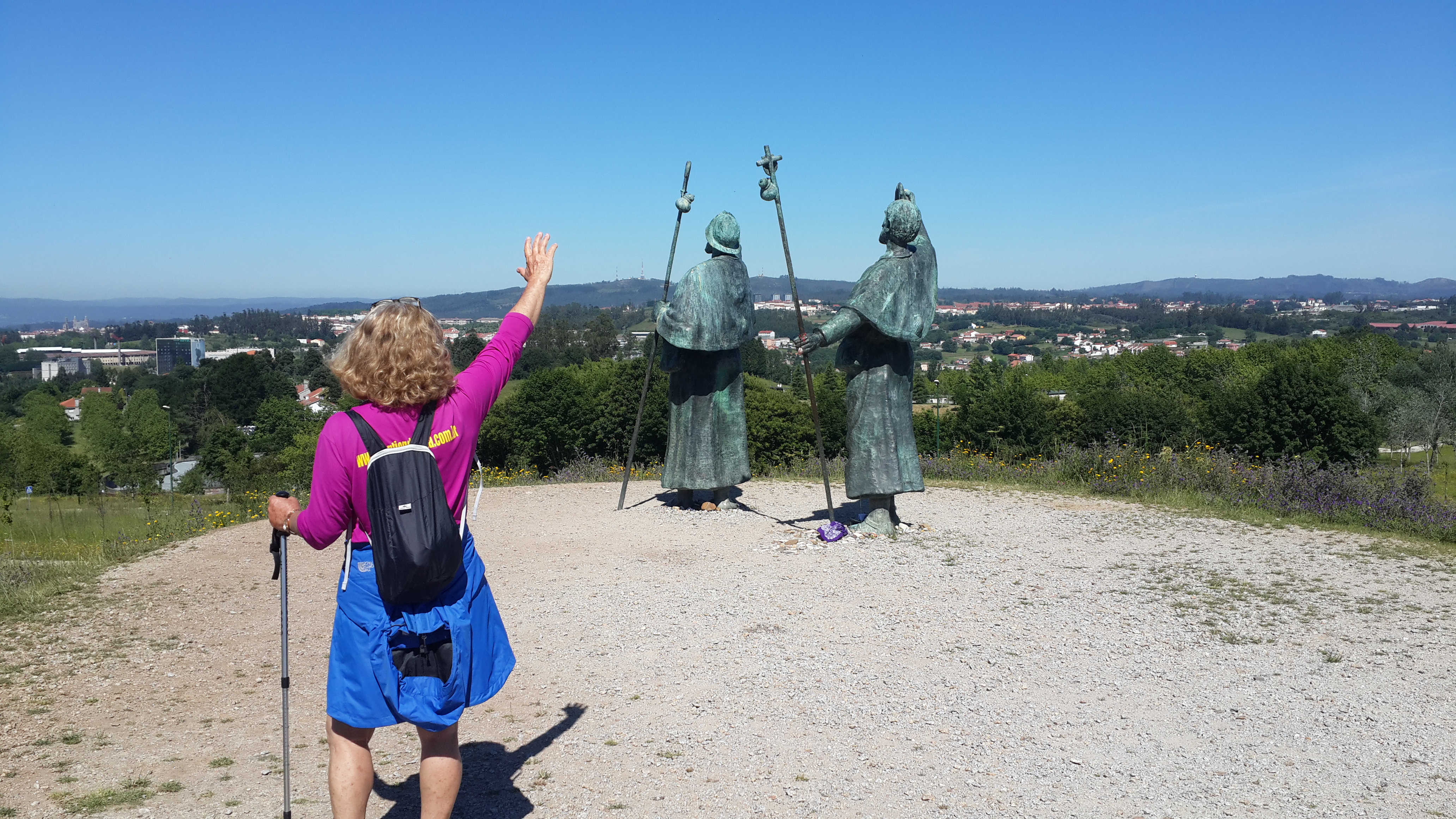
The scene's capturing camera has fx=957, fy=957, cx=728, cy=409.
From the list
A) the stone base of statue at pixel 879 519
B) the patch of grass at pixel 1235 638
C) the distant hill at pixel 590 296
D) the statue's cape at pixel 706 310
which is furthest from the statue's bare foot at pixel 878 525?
the distant hill at pixel 590 296

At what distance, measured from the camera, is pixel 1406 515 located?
10289 millimetres

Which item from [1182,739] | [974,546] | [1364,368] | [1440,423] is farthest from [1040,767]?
[1364,368]

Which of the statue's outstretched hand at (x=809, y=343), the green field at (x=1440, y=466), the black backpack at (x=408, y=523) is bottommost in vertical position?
the green field at (x=1440, y=466)

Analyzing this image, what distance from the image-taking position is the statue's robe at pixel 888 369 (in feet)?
29.7

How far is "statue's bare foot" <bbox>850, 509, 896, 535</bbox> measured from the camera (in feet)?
31.8

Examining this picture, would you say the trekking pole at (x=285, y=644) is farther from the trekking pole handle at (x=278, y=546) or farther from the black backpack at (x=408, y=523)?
the black backpack at (x=408, y=523)

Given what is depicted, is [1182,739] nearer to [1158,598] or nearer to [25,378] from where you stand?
[1158,598]

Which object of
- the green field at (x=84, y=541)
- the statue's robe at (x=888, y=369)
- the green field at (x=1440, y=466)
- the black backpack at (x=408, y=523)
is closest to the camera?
the black backpack at (x=408, y=523)

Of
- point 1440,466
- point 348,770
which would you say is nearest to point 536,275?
point 348,770

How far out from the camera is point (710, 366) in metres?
11.0

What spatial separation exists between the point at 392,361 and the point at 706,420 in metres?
7.84

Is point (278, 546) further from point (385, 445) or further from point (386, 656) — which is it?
point (385, 445)

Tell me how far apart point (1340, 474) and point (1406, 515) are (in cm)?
136

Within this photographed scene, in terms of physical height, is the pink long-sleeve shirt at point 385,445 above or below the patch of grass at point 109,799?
above
